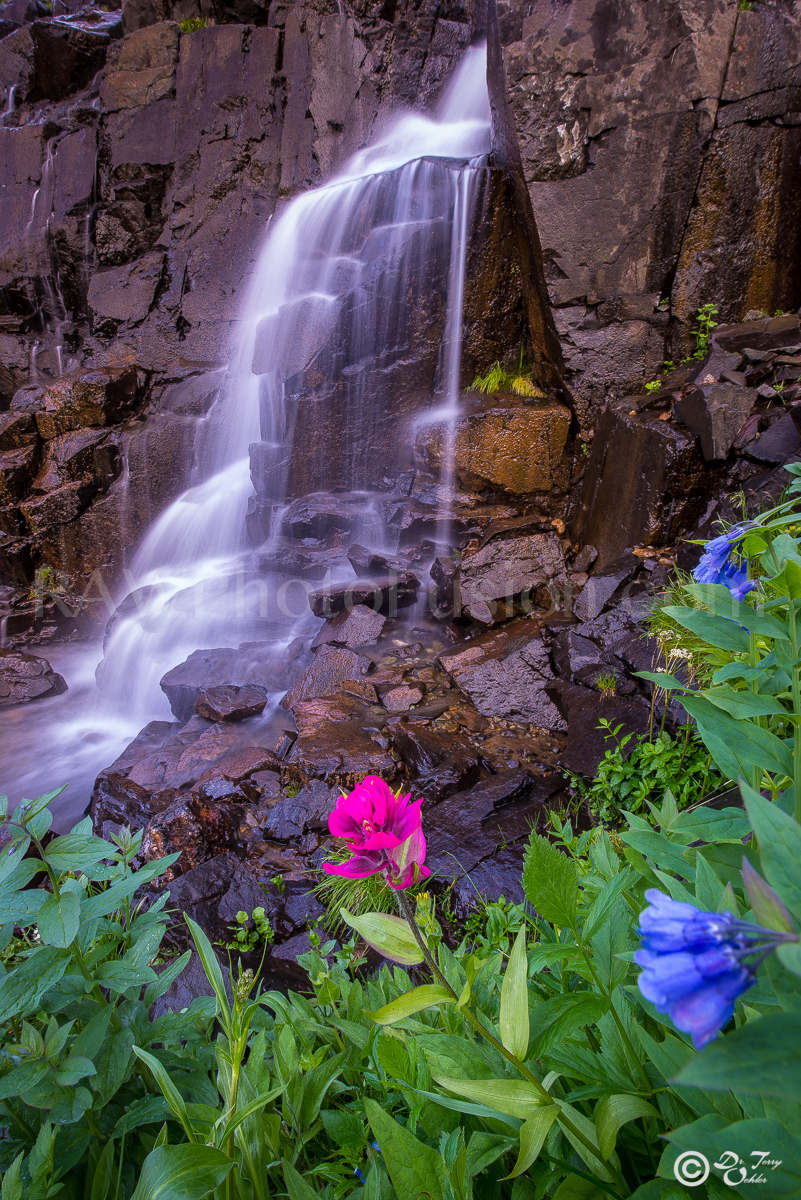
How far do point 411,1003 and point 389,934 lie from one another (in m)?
0.08

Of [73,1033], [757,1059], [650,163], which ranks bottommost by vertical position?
[73,1033]

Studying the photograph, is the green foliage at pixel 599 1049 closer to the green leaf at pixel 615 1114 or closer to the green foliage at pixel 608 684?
the green leaf at pixel 615 1114

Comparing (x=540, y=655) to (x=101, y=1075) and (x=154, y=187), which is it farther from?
(x=154, y=187)

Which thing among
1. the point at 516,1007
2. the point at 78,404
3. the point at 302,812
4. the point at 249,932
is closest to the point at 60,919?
the point at 516,1007

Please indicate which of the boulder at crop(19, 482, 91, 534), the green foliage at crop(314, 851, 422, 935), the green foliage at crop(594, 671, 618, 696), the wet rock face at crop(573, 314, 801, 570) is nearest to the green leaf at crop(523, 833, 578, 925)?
the green foliage at crop(314, 851, 422, 935)

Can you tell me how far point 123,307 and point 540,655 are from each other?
11.3m

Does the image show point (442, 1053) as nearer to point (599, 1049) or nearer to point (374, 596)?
point (599, 1049)

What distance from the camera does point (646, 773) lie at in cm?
353

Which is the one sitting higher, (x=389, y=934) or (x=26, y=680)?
(x=389, y=934)

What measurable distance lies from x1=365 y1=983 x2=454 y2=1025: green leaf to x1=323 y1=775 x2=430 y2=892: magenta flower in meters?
0.12

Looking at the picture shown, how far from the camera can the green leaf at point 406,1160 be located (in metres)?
0.74

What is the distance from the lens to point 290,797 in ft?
14.9

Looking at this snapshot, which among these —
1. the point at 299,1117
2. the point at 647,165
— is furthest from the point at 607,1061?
the point at 647,165

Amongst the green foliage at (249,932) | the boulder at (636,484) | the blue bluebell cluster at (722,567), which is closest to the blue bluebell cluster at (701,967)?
the blue bluebell cluster at (722,567)
